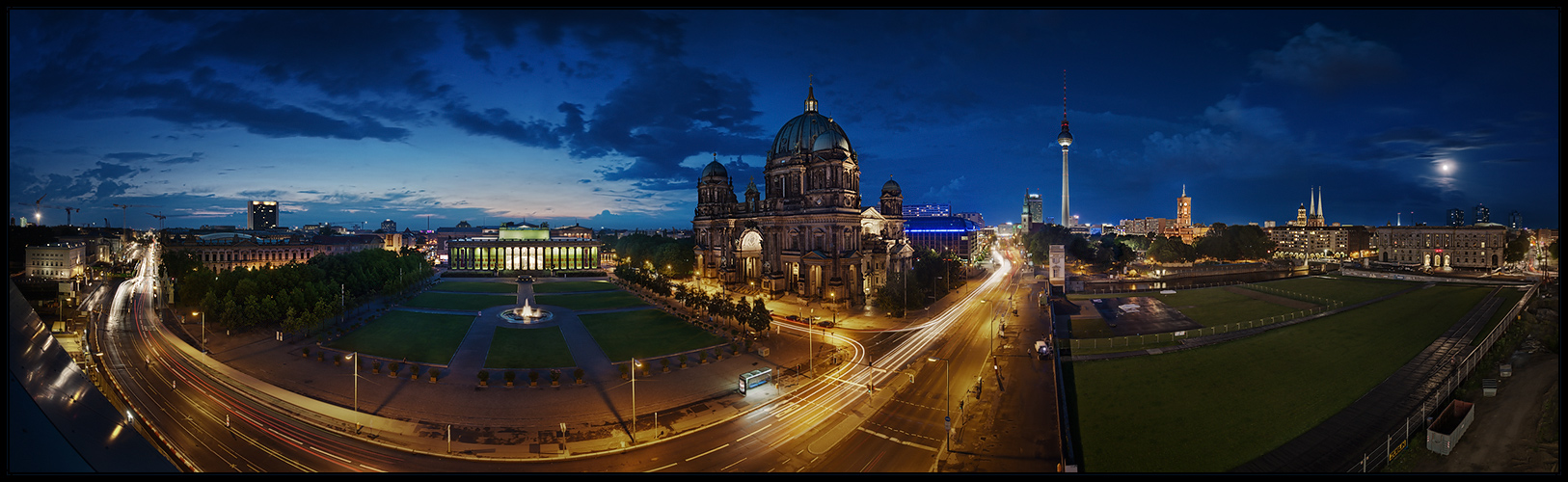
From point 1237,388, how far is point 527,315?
58245 mm

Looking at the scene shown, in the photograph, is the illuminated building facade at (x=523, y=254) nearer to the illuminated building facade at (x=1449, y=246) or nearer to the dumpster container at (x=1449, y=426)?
the dumpster container at (x=1449, y=426)

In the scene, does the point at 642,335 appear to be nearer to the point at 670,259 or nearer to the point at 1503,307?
the point at 670,259

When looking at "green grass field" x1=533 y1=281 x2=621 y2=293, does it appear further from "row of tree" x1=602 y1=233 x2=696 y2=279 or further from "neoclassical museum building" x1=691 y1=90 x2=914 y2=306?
"neoclassical museum building" x1=691 y1=90 x2=914 y2=306

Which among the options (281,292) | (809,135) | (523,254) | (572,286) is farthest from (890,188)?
(523,254)

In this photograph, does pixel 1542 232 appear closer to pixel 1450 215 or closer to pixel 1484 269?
pixel 1484 269

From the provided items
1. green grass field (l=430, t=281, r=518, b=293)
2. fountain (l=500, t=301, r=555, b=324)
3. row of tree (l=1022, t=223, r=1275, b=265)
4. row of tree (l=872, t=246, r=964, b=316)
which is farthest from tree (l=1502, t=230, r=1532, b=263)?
green grass field (l=430, t=281, r=518, b=293)

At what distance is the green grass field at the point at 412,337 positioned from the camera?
40438 millimetres

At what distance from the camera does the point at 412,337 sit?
45.6m

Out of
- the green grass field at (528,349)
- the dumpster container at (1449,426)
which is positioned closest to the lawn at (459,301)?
the green grass field at (528,349)

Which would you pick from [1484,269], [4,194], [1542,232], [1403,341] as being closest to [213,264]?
[4,194]

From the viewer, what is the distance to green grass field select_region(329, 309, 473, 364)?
40.4 metres

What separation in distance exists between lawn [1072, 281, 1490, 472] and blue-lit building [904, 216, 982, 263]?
93.5 meters

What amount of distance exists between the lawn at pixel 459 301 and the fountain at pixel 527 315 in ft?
21.6

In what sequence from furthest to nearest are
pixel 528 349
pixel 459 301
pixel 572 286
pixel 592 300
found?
pixel 572 286, pixel 592 300, pixel 459 301, pixel 528 349
